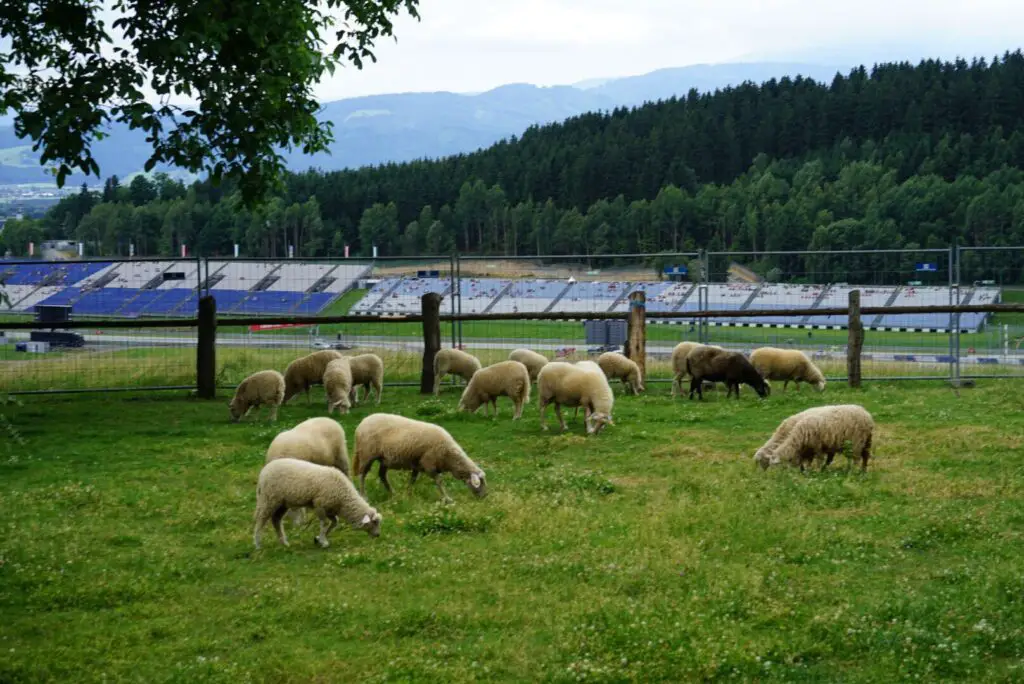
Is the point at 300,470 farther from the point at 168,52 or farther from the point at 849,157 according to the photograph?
the point at 849,157

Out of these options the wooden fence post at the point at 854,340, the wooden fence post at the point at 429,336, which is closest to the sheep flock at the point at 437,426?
the wooden fence post at the point at 429,336

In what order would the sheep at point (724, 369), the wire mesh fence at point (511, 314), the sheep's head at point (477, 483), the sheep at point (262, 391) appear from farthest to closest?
the wire mesh fence at point (511, 314), the sheep at point (724, 369), the sheep at point (262, 391), the sheep's head at point (477, 483)

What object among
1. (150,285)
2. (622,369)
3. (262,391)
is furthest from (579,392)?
(150,285)

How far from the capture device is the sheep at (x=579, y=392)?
1647cm

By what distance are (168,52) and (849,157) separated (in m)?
132

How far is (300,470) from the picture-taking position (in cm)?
1056

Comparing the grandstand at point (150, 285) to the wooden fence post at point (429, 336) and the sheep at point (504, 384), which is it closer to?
the wooden fence post at point (429, 336)

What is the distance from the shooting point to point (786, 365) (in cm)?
2202

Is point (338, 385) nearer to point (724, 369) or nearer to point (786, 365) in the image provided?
point (724, 369)

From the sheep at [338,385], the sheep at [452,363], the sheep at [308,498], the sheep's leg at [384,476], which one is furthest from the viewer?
the sheep at [452,363]

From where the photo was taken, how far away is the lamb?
1166 cm

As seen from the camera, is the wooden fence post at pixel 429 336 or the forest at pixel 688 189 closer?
the wooden fence post at pixel 429 336

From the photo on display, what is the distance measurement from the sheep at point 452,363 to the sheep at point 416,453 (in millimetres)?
9043

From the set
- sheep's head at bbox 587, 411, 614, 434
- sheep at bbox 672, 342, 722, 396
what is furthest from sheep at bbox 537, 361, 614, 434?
sheep at bbox 672, 342, 722, 396
